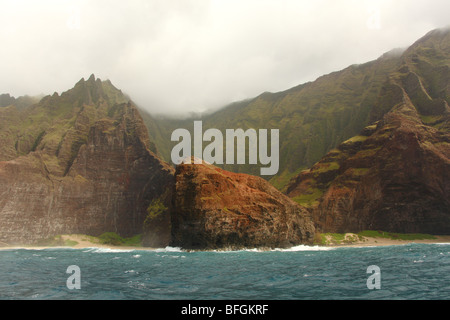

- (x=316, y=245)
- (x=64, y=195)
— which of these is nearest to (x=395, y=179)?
(x=316, y=245)

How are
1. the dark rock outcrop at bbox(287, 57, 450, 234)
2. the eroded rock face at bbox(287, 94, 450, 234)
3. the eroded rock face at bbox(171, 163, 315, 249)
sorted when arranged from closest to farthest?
the eroded rock face at bbox(171, 163, 315, 249)
the eroded rock face at bbox(287, 94, 450, 234)
the dark rock outcrop at bbox(287, 57, 450, 234)

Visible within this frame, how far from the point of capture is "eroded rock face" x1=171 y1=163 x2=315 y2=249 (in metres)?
99.2

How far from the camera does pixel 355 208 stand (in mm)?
153125

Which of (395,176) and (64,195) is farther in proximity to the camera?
(64,195)

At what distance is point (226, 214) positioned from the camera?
100688 millimetres

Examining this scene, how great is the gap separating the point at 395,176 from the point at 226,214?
92.6 meters

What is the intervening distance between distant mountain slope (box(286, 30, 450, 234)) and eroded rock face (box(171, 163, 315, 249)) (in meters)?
48.5

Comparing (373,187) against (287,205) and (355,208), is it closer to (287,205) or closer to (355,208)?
(355,208)

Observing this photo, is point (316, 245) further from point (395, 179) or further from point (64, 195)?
point (64, 195)

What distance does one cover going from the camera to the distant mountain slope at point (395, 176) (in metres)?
139

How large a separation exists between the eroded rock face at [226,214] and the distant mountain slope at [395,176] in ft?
159

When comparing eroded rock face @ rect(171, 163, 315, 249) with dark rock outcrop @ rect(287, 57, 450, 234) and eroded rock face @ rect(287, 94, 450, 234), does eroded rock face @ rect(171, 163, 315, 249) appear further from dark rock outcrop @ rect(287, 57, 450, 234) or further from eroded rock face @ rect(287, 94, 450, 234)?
dark rock outcrop @ rect(287, 57, 450, 234)

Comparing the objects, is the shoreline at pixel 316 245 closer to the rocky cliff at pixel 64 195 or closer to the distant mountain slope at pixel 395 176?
the rocky cliff at pixel 64 195

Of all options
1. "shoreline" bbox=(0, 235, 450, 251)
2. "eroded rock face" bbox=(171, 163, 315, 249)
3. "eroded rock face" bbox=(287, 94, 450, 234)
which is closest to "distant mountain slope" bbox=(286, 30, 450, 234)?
"eroded rock face" bbox=(287, 94, 450, 234)
